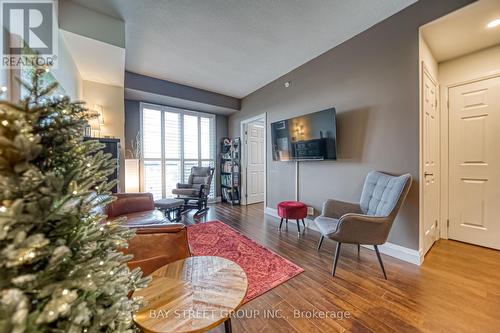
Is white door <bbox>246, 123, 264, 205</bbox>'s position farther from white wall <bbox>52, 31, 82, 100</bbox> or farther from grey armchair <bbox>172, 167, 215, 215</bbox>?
white wall <bbox>52, 31, 82, 100</bbox>

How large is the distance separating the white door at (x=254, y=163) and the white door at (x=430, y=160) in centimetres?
356

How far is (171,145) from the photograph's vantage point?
16.1 ft

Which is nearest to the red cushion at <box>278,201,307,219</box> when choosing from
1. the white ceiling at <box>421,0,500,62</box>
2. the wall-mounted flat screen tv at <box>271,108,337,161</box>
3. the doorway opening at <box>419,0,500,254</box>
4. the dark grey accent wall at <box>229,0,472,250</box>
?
the dark grey accent wall at <box>229,0,472,250</box>

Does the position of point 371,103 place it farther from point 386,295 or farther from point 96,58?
point 96,58

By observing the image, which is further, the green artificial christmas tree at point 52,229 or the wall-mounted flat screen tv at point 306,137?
the wall-mounted flat screen tv at point 306,137

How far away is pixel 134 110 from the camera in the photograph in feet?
14.5

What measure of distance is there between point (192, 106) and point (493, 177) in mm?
5273

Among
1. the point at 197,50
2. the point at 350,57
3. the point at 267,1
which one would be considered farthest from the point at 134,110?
the point at 350,57

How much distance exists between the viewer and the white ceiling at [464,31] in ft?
6.02

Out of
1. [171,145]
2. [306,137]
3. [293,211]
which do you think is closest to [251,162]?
[171,145]

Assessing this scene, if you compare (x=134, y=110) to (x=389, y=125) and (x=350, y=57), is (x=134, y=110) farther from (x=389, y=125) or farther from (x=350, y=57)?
(x=389, y=125)

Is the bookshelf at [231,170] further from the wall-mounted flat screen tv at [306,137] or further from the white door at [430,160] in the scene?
the white door at [430,160]

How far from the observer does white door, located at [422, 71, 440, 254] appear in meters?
2.23

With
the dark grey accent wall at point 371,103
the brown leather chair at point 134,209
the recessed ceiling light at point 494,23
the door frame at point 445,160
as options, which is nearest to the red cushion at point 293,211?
the dark grey accent wall at point 371,103
